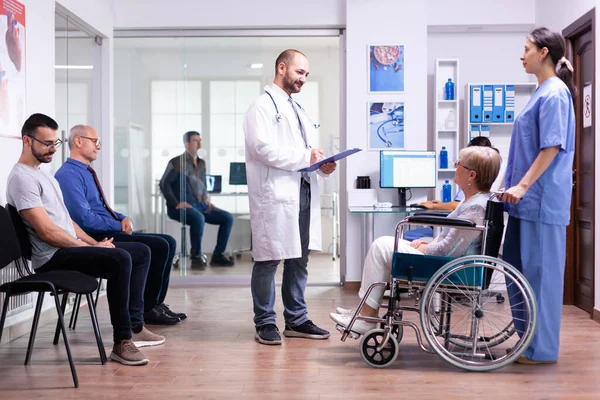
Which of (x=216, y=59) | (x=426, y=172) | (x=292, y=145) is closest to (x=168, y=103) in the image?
(x=216, y=59)

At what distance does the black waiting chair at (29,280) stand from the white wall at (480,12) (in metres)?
3.87

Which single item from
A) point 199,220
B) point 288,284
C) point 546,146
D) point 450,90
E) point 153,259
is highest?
point 450,90

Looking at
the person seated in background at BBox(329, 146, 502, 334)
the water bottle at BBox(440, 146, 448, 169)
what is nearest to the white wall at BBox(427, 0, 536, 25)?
the water bottle at BBox(440, 146, 448, 169)

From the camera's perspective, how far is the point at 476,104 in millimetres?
6102

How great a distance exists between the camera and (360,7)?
606 centimetres

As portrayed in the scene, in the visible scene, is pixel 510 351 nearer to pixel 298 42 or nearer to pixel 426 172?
pixel 426 172

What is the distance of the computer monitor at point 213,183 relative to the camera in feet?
20.9

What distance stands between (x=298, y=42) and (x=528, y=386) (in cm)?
392

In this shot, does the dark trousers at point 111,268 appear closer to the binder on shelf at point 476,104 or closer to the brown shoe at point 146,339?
the brown shoe at point 146,339

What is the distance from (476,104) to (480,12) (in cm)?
75

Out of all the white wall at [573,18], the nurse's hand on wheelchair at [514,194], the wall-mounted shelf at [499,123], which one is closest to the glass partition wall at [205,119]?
the wall-mounted shelf at [499,123]

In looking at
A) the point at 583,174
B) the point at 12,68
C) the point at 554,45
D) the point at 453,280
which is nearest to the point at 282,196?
the point at 453,280

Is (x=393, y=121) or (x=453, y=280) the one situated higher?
(x=393, y=121)

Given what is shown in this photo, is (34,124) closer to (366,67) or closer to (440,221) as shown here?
(440,221)
